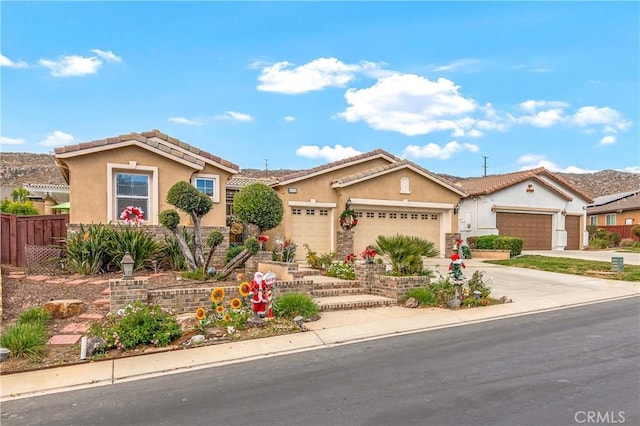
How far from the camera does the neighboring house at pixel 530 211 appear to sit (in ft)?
78.8

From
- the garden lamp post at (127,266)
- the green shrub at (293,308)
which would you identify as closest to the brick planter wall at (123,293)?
the garden lamp post at (127,266)

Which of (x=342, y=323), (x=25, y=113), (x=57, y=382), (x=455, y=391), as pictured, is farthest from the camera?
(x=25, y=113)

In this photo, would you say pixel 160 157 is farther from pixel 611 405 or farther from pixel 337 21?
pixel 611 405

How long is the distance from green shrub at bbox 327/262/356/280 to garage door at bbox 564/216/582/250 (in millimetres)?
19607

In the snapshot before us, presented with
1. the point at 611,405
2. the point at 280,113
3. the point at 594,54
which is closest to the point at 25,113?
the point at 280,113

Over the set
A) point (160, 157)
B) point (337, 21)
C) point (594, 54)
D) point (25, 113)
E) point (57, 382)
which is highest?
point (337, 21)

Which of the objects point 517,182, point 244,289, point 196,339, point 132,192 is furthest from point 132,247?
point 517,182

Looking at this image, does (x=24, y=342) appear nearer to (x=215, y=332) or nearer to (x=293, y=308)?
(x=215, y=332)

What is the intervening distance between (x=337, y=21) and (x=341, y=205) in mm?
8155

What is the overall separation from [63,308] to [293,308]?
429 cm

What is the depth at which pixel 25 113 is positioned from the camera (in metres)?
12.7

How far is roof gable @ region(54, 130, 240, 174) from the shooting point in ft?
43.8

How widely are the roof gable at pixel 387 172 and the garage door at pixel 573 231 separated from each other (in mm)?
9714

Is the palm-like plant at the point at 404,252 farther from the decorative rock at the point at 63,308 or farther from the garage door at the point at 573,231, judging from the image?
the garage door at the point at 573,231
